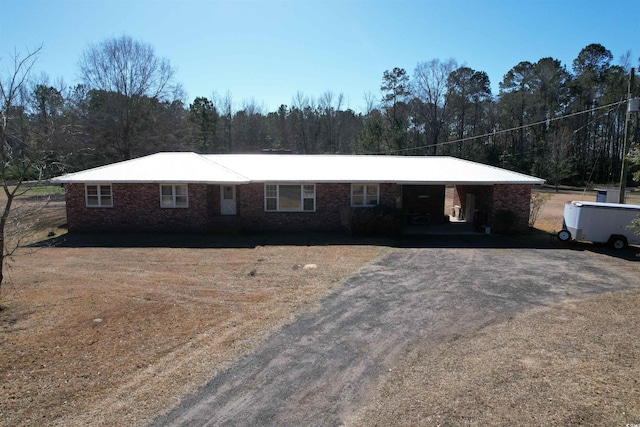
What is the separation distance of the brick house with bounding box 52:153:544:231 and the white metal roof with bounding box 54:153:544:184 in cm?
4

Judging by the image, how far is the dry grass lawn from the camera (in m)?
4.78

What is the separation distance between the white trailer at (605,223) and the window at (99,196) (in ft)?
61.7

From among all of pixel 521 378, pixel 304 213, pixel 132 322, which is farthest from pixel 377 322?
pixel 304 213

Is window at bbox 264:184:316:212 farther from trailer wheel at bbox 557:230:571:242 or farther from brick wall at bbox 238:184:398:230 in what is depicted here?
trailer wheel at bbox 557:230:571:242

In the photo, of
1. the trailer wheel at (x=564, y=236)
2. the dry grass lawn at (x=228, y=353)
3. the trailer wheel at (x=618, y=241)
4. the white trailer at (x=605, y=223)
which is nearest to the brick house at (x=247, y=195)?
the trailer wheel at (x=564, y=236)

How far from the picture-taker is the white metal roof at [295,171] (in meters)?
17.3

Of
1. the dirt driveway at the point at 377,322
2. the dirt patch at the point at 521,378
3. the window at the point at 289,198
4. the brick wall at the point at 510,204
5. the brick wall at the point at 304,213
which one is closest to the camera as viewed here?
the dirt patch at the point at 521,378

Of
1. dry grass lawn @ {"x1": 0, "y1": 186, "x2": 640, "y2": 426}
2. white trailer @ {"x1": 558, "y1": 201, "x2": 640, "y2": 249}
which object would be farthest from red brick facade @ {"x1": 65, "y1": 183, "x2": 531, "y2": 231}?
dry grass lawn @ {"x1": 0, "y1": 186, "x2": 640, "y2": 426}

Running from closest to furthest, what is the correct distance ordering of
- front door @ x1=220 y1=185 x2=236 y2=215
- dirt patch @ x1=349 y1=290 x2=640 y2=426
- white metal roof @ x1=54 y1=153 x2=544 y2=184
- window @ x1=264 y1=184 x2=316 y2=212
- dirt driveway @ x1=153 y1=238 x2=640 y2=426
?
dirt patch @ x1=349 y1=290 x2=640 y2=426, dirt driveway @ x1=153 y1=238 x2=640 y2=426, white metal roof @ x1=54 y1=153 x2=544 y2=184, window @ x1=264 y1=184 x2=316 y2=212, front door @ x1=220 y1=185 x2=236 y2=215

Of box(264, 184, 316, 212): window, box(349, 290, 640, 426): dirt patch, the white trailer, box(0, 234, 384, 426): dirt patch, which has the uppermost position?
box(264, 184, 316, 212): window

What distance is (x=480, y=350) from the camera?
21.0ft

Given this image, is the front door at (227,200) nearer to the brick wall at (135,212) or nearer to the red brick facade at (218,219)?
the red brick facade at (218,219)

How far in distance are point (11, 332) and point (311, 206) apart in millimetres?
12636

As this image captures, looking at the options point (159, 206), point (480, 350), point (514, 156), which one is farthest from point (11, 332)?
point (514, 156)
